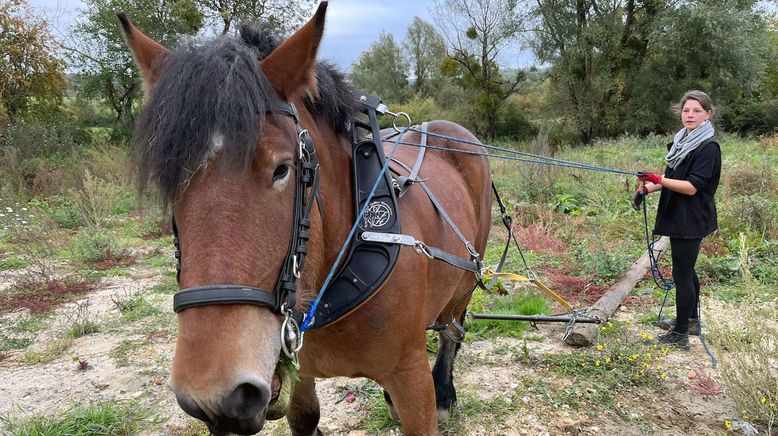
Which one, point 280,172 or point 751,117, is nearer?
point 280,172

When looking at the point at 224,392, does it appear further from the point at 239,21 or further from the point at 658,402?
the point at 658,402

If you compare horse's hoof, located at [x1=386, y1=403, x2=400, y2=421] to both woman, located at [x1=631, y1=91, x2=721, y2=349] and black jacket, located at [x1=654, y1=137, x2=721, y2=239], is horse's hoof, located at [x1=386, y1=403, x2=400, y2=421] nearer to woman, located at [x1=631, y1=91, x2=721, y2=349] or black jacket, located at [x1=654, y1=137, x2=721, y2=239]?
woman, located at [x1=631, y1=91, x2=721, y2=349]

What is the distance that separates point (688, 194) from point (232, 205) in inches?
145

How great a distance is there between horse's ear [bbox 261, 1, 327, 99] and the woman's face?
3437mm

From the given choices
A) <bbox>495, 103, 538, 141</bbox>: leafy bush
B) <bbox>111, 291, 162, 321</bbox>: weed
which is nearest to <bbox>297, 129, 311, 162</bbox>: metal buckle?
<bbox>111, 291, 162, 321</bbox>: weed

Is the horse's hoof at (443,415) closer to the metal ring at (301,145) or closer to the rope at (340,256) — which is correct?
the rope at (340,256)

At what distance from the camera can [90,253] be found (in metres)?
6.86

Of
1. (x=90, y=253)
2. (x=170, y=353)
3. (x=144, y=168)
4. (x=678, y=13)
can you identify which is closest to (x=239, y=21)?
(x=144, y=168)

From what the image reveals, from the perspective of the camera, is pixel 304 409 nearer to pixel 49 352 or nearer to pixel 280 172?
pixel 280 172

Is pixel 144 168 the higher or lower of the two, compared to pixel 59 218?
higher

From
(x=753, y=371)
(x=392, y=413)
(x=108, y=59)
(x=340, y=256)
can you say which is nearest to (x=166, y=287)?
(x=392, y=413)

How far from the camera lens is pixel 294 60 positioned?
1396 mm

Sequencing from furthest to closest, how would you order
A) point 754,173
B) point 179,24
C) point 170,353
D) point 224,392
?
point 179,24
point 754,173
point 170,353
point 224,392

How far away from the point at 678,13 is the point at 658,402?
885 inches
